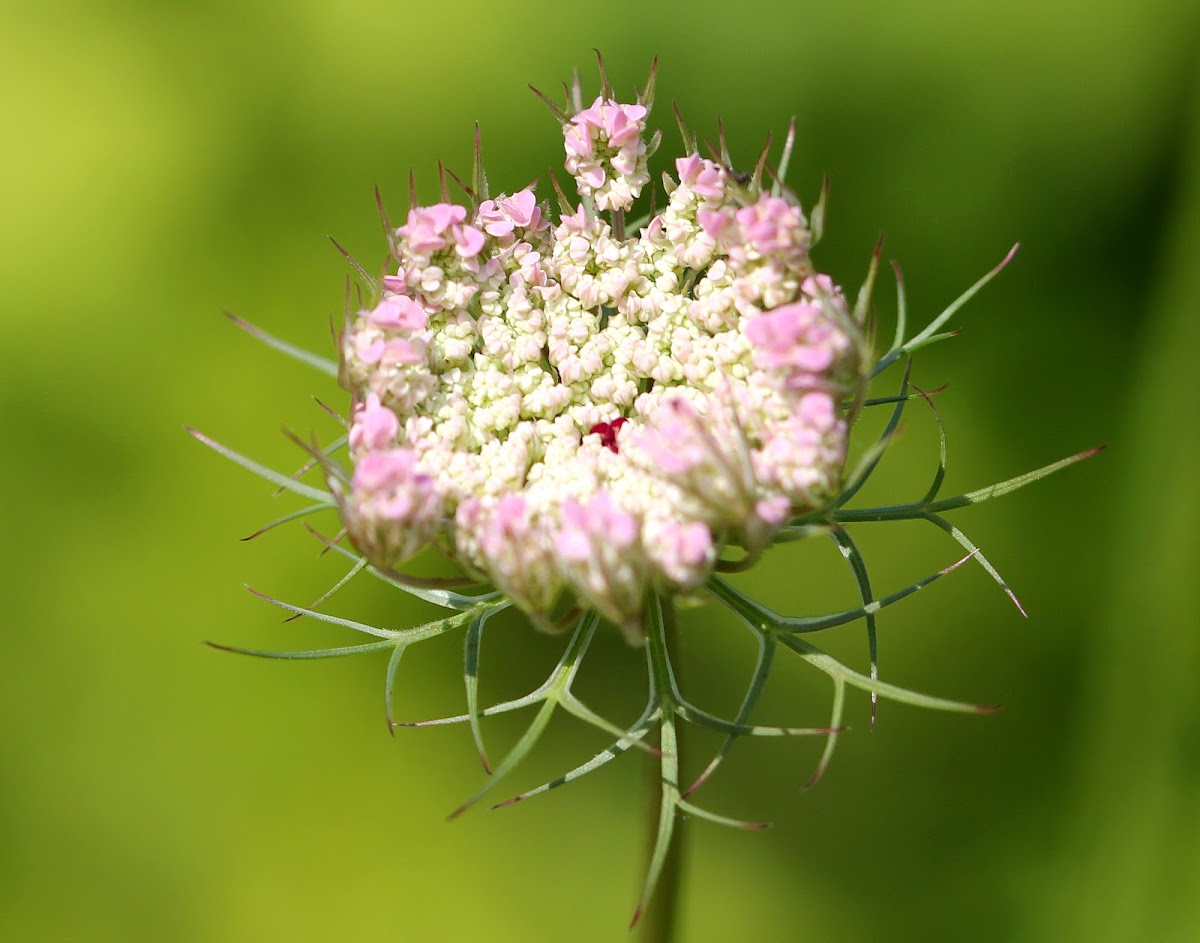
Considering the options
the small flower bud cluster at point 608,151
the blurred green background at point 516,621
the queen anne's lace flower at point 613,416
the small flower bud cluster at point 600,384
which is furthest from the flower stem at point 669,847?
the blurred green background at point 516,621

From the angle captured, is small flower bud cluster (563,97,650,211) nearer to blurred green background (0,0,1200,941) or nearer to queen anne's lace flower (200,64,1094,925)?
queen anne's lace flower (200,64,1094,925)

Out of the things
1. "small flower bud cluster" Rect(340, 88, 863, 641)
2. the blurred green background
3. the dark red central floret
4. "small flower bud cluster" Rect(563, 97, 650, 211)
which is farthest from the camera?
the blurred green background

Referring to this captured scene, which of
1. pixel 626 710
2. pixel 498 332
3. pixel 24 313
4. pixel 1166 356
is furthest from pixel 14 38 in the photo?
pixel 1166 356

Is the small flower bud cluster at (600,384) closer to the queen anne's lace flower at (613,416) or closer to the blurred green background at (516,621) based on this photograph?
the queen anne's lace flower at (613,416)

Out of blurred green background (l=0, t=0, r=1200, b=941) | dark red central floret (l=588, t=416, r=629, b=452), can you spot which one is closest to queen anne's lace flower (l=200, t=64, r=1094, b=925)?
dark red central floret (l=588, t=416, r=629, b=452)

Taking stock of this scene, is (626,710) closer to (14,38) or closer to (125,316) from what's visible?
(125,316)

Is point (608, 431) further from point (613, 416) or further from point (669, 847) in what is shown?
point (669, 847)

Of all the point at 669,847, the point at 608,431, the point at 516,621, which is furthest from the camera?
the point at 516,621

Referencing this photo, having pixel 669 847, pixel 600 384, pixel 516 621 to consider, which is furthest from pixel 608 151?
pixel 516 621
